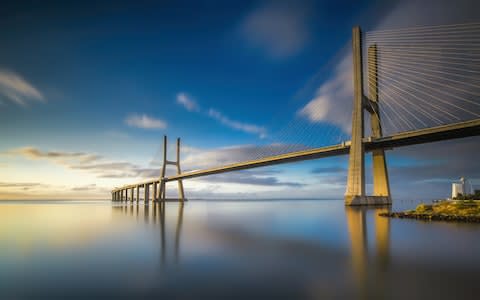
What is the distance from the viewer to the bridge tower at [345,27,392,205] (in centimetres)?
3175

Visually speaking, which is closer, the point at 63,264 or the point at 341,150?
the point at 63,264

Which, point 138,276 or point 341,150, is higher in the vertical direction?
point 341,150

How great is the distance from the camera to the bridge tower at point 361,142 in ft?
104

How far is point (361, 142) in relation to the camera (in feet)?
104

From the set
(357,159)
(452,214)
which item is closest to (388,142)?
(357,159)

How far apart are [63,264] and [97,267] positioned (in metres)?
1.04

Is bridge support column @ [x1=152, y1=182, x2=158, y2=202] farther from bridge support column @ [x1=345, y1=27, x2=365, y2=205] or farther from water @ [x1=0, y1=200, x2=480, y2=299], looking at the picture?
water @ [x1=0, y1=200, x2=480, y2=299]

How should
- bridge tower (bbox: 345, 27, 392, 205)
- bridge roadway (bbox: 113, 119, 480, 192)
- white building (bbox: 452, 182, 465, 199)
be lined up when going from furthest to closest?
white building (bbox: 452, 182, 465, 199) < bridge tower (bbox: 345, 27, 392, 205) < bridge roadway (bbox: 113, 119, 480, 192)

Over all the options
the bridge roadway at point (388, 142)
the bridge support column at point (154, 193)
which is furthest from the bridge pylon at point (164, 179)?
the bridge roadway at point (388, 142)

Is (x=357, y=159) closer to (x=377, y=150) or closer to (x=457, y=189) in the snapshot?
(x=377, y=150)

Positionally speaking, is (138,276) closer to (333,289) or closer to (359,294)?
(333,289)

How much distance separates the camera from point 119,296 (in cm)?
479

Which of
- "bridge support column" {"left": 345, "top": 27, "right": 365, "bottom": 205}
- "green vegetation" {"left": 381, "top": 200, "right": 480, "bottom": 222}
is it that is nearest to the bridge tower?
"bridge support column" {"left": 345, "top": 27, "right": 365, "bottom": 205}

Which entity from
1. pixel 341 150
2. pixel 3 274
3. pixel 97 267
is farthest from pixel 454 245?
pixel 341 150
